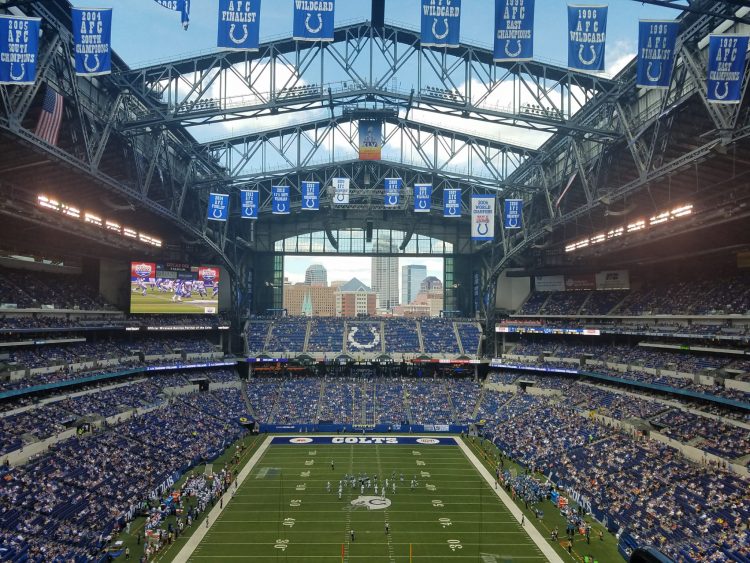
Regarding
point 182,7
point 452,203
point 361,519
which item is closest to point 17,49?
point 182,7

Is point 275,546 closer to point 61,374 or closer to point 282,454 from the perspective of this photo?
point 282,454

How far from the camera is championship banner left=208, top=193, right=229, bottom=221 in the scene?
48156mm

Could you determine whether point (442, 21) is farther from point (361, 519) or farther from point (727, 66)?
point (361, 519)

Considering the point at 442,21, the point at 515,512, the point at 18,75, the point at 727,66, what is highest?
A: the point at 442,21

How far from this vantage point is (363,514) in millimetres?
31188

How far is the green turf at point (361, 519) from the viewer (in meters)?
26.0

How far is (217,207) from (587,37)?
33.4 metres

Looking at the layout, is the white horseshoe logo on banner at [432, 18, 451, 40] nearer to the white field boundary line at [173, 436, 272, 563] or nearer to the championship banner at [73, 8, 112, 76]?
the championship banner at [73, 8, 112, 76]

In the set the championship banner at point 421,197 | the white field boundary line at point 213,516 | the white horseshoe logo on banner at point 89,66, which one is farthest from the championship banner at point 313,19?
the white field boundary line at point 213,516

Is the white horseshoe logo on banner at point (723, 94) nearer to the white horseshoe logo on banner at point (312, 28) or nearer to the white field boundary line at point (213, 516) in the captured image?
the white horseshoe logo on banner at point (312, 28)

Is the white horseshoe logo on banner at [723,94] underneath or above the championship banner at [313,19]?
underneath

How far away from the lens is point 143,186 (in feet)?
136

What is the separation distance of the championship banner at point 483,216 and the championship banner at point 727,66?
26.2 metres

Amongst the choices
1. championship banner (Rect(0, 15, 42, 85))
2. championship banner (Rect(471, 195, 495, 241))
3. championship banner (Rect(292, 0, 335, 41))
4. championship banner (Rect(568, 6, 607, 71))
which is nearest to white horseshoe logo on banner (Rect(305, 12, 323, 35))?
championship banner (Rect(292, 0, 335, 41))
